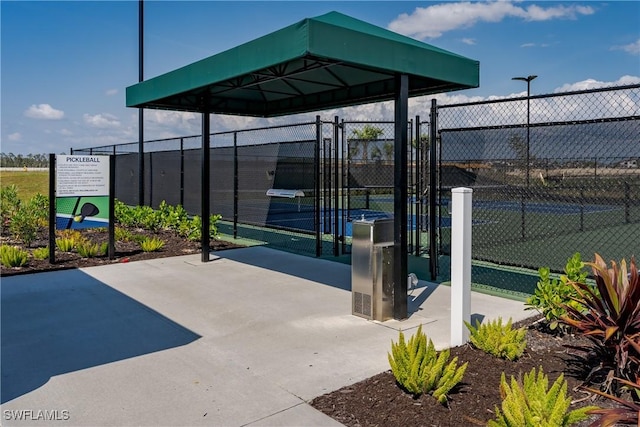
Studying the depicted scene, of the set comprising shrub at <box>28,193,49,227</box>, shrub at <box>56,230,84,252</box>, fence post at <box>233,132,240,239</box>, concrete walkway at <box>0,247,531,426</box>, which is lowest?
concrete walkway at <box>0,247,531,426</box>

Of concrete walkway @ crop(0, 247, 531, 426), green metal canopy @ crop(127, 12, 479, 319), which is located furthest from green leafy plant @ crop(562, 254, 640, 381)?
green metal canopy @ crop(127, 12, 479, 319)

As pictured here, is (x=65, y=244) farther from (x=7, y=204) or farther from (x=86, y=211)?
(x=7, y=204)

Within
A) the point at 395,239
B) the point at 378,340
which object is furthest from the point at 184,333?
the point at 395,239

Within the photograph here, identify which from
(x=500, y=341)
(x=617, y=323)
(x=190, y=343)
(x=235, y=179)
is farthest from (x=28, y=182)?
(x=617, y=323)

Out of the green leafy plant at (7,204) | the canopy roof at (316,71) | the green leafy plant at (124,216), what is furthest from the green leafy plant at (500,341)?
the green leafy plant at (7,204)

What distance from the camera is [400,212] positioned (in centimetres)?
574

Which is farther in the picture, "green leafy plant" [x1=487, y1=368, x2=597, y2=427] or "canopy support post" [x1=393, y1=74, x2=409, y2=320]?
"canopy support post" [x1=393, y1=74, x2=409, y2=320]

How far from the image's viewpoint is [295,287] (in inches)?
295

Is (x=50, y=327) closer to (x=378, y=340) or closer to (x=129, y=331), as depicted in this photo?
(x=129, y=331)

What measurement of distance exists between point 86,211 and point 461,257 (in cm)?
780

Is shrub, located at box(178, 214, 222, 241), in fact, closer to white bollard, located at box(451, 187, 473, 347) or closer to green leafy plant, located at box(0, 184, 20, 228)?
green leafy plant, located at box(0, 184, 20, 228)

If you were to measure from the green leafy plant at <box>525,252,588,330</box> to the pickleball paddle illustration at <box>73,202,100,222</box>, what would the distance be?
820 centimetres

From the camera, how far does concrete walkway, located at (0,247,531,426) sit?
365cm

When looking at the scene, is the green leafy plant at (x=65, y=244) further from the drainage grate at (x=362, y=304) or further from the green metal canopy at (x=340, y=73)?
the drainage grate at (x=362, y=304)
